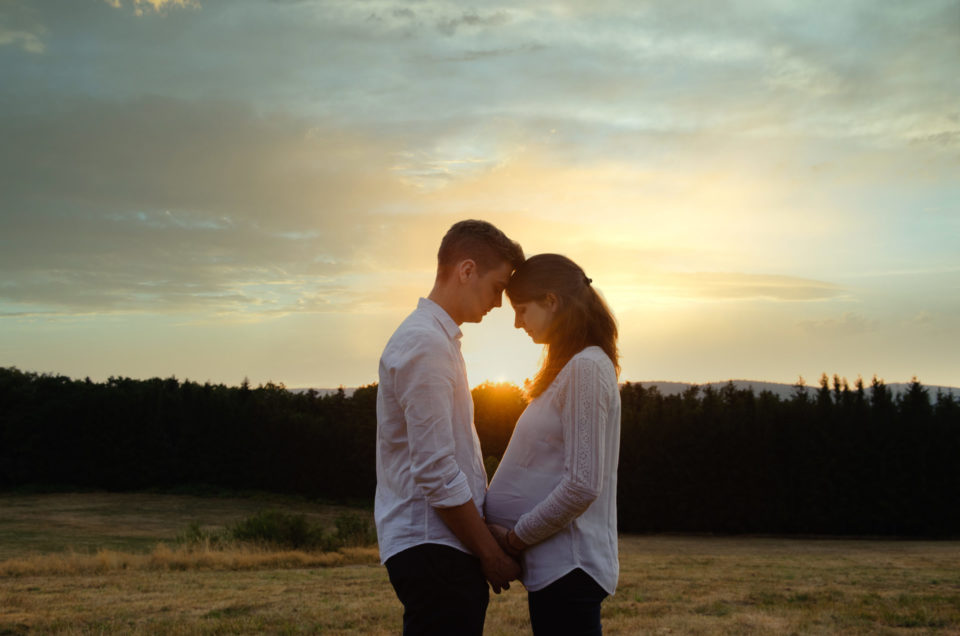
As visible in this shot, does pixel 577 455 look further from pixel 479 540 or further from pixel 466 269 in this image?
pixel 466 269

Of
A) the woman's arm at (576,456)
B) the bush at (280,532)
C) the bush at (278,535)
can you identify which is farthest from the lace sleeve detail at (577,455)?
the bush at (280,532)

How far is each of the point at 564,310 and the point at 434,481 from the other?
84 centimetres

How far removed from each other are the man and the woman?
13cm

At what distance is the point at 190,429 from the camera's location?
48.1m

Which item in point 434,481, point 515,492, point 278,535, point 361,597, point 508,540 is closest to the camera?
point 434,481

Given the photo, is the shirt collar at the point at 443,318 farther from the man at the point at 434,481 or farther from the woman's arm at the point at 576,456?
the woman's arm at the point at 576,456

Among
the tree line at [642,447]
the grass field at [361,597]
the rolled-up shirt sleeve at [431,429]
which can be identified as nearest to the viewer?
the rolled-up shirt sleeve at [431,429]

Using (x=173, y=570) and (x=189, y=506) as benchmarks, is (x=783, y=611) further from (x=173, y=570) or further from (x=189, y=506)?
(x=189, y=506)

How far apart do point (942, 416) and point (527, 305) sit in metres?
42.5

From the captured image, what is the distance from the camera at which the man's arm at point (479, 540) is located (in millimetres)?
2688

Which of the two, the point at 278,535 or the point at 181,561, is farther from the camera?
the point at 278,535

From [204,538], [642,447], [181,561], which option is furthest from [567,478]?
[642,447]

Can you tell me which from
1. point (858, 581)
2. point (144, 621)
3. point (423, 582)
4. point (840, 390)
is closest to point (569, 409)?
point (423, 582)

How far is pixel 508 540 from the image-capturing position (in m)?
2.80
